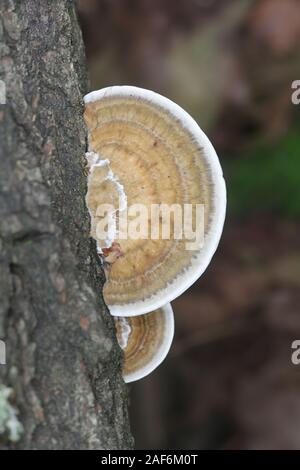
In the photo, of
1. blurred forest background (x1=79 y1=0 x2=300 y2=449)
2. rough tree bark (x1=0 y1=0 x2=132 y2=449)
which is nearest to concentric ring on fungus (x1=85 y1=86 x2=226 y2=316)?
rough tree bark (x1=0 y1=0 x2=132 y2=449)

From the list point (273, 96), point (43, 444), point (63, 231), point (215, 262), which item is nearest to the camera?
point (43, 444)

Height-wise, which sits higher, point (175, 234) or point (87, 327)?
point (175, 234)

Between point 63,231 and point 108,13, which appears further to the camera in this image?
point 108,13

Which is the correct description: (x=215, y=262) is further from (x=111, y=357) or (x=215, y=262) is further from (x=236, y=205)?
(x=111, y=357)

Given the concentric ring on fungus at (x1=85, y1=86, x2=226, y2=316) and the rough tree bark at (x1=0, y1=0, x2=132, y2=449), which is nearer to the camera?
the rough tree bark at (x1=0, y1=0, x2=132, y2=449)

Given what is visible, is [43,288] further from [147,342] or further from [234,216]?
[234,216]

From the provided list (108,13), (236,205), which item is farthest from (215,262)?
(108,13)

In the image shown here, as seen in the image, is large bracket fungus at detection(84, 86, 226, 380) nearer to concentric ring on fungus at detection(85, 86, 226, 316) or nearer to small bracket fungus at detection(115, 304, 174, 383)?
concentric ring on fungus at detection(85, 86, 226, 316)
